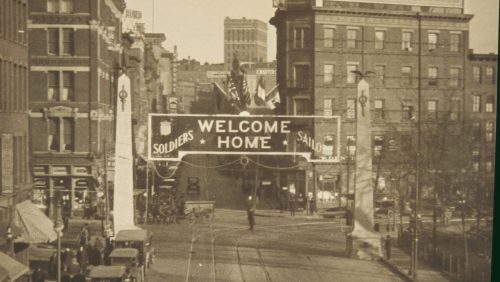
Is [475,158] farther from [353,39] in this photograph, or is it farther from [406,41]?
[353,39]

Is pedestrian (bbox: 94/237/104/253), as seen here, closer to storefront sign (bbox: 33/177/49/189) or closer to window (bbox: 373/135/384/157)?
storefront sign (bbox: 33/177/49/189)

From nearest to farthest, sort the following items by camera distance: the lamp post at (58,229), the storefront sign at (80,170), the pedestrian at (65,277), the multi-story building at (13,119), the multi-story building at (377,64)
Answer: the lamp post at (58,229), the multi-story building at (13,119), the storefront sign at (80,170), the pedestrian at (65,277), the multi-story building at (377,64)

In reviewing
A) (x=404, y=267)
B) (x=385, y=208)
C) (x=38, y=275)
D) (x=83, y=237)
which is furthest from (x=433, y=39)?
(x=38, y=275)

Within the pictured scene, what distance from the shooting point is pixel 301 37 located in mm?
8930

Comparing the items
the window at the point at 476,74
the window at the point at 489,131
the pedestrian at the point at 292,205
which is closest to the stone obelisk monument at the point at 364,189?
the pedestrian at the point at 292,205

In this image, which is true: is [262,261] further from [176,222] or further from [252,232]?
[176,222]

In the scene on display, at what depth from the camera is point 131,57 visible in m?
8.71

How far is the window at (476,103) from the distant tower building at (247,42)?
3141 mm

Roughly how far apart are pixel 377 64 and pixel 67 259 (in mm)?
4976

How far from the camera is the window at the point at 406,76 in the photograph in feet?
30.5

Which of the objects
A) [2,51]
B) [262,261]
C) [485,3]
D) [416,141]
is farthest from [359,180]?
[2,51]

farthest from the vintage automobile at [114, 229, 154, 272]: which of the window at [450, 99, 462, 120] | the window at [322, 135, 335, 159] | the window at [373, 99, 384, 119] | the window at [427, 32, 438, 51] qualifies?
the window at [427, 32, 438, 51]

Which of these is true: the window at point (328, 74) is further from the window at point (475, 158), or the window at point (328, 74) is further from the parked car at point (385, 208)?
the window at point (475, 158)

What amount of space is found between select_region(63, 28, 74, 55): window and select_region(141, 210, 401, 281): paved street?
2605mm
